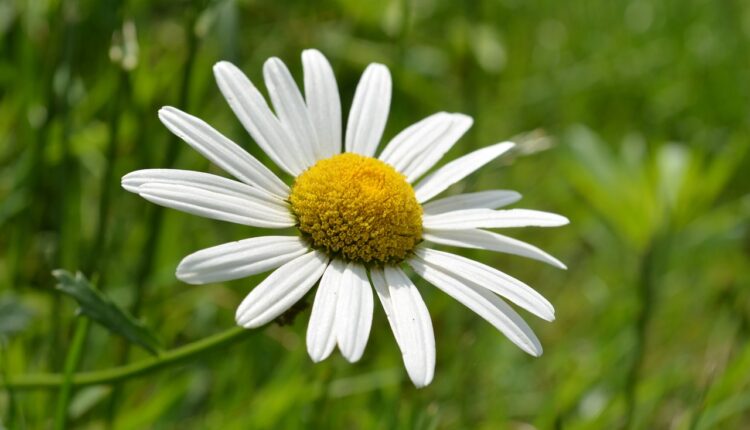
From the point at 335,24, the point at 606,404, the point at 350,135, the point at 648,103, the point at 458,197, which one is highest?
the point at 335,24

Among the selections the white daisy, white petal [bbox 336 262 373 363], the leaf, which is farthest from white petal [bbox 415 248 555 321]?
the leaf

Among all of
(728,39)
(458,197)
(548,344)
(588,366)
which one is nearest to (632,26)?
(728,39)

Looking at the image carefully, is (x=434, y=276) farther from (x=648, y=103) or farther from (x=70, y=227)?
(x=648, y=103)

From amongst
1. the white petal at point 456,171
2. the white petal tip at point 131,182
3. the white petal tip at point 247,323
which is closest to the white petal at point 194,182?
the white petal tip at point 131,182

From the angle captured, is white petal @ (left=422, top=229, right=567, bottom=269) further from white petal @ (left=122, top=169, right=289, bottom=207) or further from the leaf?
the leaf

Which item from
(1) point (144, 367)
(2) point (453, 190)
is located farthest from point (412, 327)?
(2) point (453, 190)

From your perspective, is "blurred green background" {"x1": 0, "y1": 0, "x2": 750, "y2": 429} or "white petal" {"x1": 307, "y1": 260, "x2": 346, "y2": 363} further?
"blurred green background" {"x1": 0, "y1": 0, "x2": 750, "y2": 429}

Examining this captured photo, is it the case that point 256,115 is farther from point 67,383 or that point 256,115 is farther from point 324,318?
point 67,383

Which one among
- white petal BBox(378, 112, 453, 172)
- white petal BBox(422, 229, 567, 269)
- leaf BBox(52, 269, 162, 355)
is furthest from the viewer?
white petal BBox(378, 112, 453, 172)
